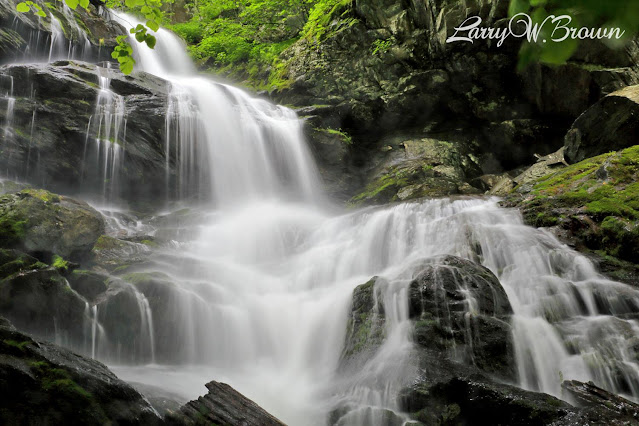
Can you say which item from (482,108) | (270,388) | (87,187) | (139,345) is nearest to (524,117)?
(482,108)

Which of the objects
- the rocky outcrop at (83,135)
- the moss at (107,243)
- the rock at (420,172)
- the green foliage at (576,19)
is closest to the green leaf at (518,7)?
the green foliage at (576,19)

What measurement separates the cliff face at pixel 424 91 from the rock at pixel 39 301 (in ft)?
31.6

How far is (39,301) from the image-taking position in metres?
5.43

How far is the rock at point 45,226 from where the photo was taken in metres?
6.13

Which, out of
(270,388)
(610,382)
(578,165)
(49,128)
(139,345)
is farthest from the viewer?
(49,128)

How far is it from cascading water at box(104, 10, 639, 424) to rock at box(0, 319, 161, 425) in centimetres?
185

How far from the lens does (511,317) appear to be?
527 cm

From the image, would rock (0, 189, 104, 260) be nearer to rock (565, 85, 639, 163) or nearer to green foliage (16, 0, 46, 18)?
green foliage (16, 0, 46, 18)

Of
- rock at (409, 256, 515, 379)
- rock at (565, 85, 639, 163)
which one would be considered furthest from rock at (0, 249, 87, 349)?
rock at (565, 85, 639, 163)

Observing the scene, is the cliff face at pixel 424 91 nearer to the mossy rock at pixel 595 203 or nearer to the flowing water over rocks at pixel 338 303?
the mossy rock at pixel 595 203

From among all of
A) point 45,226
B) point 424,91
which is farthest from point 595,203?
point 45,226

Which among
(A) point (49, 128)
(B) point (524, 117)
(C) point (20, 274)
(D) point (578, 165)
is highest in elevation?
(B) point (524, 117)

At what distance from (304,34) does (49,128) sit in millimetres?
10718

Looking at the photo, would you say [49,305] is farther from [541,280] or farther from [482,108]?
[482,108]
